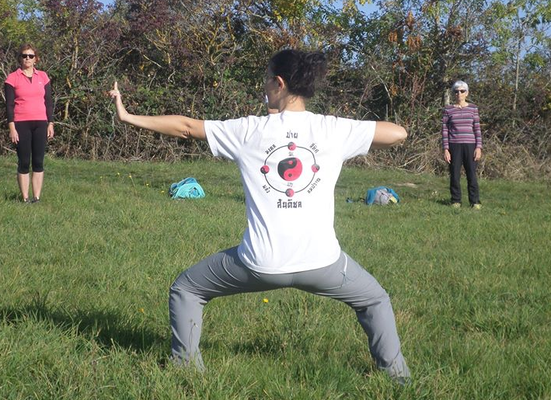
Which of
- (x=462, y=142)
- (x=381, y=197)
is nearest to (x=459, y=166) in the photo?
(x=462, y=142)

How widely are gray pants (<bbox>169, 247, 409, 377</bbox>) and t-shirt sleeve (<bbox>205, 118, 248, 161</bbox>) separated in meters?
0.46

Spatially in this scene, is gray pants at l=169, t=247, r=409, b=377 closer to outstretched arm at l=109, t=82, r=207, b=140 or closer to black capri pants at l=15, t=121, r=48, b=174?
outstretched arm at l=109, t=82, r=207, b=140

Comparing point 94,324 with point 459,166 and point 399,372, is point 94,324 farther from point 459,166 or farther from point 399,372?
point 459,166

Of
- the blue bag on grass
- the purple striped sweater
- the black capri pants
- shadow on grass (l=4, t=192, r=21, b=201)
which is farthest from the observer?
the purple striped sweater

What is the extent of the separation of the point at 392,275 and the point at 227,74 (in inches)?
516

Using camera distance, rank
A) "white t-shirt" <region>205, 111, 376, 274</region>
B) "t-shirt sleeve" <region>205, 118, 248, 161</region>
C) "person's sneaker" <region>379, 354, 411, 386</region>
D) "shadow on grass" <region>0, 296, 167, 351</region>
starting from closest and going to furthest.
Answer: "white t-shirt" <region>205, 111, 376, 274</region>
"t-shirt sleeve" <region>205, 118, 248, 161</region>
"person's sneaker" <region>379, 354, 411, 386</region>
"shadow on grass" <region>0, 296, 167, 351</region>

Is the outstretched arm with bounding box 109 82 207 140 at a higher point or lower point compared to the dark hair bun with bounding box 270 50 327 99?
lower

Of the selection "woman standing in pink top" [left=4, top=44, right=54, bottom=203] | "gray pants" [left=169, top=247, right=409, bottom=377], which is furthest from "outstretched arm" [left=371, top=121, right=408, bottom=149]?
"woman standing in pink top" [left=4, top=44, right=54, bottom=203]

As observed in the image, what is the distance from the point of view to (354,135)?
3529mm

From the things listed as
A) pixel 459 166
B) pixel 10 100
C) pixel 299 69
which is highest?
pixel 299 69

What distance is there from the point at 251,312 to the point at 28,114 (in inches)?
231

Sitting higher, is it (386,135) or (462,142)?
(386,135)

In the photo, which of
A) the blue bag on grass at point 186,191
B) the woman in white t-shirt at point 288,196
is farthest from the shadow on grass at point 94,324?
the blue bag on grass at point 186,191

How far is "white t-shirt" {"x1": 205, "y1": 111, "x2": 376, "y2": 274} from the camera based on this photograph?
338 cm
